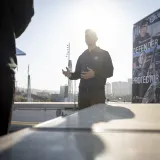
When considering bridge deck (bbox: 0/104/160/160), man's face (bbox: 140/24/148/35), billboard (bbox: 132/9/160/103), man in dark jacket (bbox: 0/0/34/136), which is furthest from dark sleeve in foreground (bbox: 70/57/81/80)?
man's face (bbox: 140/24/148/35)

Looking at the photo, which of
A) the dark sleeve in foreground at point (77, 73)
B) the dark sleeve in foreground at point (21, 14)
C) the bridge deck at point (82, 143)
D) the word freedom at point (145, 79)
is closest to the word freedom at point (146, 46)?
the word freedom at point (145, 79)

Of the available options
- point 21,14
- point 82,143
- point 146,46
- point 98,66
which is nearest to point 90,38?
point 98,66

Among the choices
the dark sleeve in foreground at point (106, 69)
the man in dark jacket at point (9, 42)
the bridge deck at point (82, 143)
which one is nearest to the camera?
the bridge deck at point (82, 143)

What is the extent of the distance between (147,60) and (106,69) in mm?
9962

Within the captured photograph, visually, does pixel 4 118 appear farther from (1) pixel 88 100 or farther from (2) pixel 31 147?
(1) pixel 88 100

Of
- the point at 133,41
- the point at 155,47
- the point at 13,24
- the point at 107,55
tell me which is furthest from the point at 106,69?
the point at 133,41

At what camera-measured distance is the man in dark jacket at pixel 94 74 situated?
1873mm

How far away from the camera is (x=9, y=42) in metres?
0.91

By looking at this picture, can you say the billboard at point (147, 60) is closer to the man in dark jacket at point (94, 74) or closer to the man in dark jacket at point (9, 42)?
the man in dark jacket at point (94, 74)

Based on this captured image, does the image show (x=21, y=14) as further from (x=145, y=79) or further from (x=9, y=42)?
(x=145, y=79)

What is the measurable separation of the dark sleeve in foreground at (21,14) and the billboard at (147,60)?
982 centimetres

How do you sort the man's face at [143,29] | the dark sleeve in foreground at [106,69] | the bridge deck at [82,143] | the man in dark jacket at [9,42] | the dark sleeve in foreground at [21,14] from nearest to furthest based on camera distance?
the bridge deck at [82,143] → the man in dark jacket at [9,42] → the dark sleeve in foreground at [21,14] → the dark sleeve in foreground at [106,69] → the man's face at [143,29]

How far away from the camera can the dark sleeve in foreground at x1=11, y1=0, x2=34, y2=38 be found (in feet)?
3.14

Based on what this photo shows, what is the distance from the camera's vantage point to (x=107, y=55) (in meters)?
1.90
